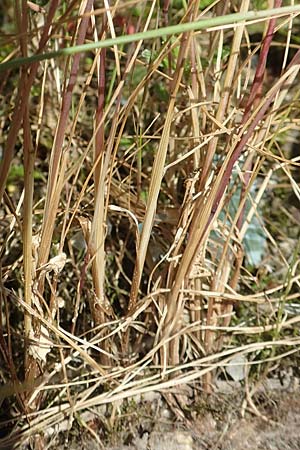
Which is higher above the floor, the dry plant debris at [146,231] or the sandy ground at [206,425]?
the dry plant debris at [146,231]

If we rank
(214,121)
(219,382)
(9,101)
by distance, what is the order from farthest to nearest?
(9,101)
(219,382)
(214,121)

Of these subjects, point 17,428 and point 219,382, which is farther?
point 219,382

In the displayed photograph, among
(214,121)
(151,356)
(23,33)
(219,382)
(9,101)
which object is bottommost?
(219,382)

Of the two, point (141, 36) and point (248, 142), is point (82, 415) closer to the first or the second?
point (248, 142)

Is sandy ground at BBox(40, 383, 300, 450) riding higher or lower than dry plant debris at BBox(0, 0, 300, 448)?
lower

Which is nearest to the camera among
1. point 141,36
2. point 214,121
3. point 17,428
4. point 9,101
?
point 141,36

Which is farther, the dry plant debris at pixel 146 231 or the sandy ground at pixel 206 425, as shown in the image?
the sandy ground at pixel 206 425

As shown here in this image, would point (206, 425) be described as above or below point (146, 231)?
below

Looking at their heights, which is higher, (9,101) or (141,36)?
(141,36)

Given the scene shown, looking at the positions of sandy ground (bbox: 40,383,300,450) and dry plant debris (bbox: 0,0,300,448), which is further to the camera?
sandy ground (bbox: 40,383,300,450)

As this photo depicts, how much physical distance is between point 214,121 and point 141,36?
0.82ft

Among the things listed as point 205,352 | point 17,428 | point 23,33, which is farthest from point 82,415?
point 23,33

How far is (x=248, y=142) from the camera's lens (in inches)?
38.5

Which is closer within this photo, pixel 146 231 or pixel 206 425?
pixel 146 231
